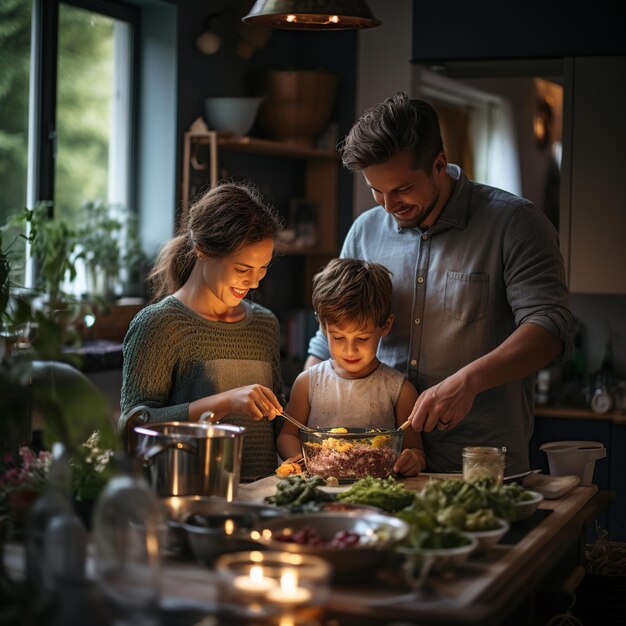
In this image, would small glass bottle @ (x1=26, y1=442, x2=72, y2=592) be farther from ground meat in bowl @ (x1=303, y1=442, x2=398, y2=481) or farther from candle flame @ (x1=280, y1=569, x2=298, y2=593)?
ground meat in bowl @ (x1=303, y1=442, x2=398, y2=481)

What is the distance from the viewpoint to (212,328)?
281cm

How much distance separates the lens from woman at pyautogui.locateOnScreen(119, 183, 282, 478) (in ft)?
8.89

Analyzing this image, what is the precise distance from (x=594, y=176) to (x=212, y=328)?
2364 millimetres

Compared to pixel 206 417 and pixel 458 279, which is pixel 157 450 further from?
pixel 458 279

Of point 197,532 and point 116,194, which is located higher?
point 116,194

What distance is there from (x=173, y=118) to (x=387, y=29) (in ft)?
3.80

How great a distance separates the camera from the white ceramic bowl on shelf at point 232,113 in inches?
192

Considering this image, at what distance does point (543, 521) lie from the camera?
2338 mm

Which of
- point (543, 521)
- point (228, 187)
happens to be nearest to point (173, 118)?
point (228, 187)

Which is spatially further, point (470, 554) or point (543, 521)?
point (543, 521)

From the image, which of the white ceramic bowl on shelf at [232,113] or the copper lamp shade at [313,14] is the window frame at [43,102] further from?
the copper lamp shade at [313,14]

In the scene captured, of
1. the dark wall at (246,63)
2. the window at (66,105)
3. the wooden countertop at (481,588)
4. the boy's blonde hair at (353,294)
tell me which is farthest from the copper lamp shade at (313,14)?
the dark wall at (246,63)

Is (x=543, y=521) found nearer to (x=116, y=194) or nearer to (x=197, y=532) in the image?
(x=197, y=532)

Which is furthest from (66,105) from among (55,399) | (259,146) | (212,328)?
(55,399)
